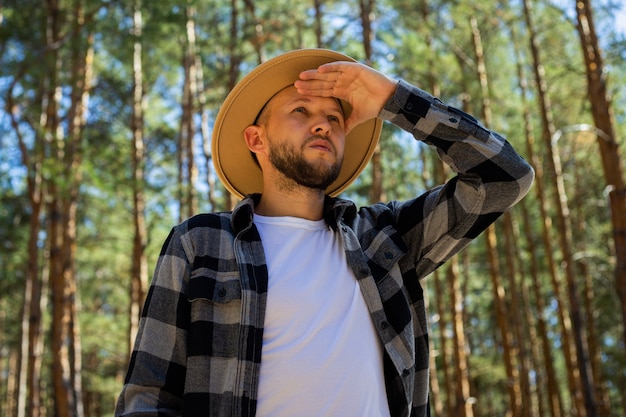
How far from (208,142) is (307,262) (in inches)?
462

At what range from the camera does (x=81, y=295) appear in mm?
19281

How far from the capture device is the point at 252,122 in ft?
7.25

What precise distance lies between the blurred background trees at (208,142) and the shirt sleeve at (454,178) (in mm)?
5069

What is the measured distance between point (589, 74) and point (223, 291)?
6.15m

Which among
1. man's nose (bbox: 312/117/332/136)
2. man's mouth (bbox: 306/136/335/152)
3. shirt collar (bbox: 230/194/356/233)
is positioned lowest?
shirt collar (bbox: 230/194/356/233)

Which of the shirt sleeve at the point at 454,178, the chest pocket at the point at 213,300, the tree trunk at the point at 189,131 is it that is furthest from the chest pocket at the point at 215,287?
the tree trunk at the point at 189,131

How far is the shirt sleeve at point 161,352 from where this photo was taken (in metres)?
1.51

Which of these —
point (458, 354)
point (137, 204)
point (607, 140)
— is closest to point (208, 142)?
point (137, 204)

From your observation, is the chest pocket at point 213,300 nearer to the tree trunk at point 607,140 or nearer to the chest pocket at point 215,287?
the chest pocket at point 215,287

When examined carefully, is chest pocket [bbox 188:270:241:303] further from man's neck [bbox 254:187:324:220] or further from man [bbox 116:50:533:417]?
man's neck [bbox 254:187:324:220]

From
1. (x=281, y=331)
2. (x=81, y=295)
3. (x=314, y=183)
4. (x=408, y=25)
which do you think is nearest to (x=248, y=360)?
(x=281, y=331)

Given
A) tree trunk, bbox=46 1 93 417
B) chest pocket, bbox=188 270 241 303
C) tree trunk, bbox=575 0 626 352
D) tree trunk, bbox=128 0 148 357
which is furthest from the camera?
tree trunk, bbox=128 0 148 357

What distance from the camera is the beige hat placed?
209 centimetres

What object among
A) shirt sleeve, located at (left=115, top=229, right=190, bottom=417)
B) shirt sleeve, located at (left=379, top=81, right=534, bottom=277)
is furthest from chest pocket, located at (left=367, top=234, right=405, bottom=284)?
shirt sleeve, located at (left=115, top=229, right=190, bottom=417)
